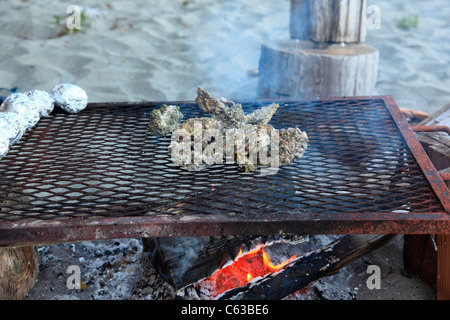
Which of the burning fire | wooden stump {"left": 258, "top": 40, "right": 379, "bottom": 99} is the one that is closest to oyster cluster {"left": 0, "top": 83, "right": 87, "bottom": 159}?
the burning fire

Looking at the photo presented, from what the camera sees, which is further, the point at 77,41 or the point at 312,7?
the point at 77,41

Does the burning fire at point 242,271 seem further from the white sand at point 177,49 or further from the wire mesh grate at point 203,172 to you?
the white sand at point 177,49

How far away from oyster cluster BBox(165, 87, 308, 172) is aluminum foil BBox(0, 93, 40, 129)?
751 mm

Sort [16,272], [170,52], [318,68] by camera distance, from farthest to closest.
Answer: [170,52], [318,68], [16,272]

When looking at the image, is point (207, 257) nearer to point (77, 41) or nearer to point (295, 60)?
point (295, 60)

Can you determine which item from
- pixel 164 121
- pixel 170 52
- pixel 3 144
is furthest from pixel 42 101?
pixel 170 52

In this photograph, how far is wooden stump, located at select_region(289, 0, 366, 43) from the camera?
2.97 m

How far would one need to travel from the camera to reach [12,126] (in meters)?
1.88

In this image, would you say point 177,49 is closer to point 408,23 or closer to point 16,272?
point 408,23

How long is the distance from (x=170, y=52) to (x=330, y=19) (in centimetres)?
230
